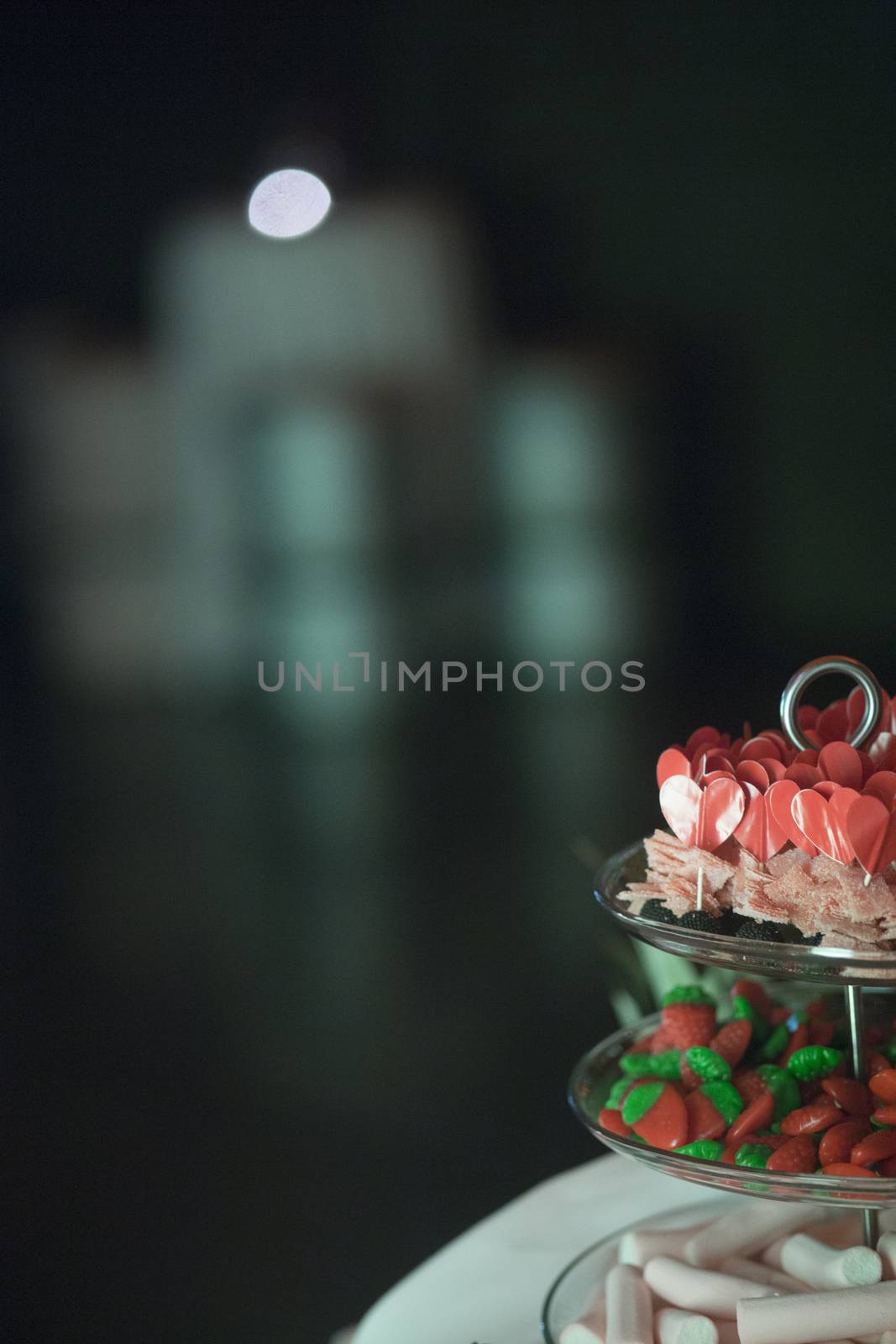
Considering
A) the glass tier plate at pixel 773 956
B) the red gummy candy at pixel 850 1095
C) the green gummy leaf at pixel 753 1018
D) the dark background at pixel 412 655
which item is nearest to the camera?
the glass tier plate at pixel 773 956

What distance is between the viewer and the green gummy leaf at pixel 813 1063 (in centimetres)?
78

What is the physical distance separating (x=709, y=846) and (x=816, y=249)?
1211mm

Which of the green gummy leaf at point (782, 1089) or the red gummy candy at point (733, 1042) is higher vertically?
the red gummy candy at point (733, 1042)

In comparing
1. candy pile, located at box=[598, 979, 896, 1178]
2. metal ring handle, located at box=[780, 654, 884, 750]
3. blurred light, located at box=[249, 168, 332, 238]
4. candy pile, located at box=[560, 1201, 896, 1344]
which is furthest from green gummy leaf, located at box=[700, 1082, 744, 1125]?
blurred light, located at box=[249, 168, 332, 238]

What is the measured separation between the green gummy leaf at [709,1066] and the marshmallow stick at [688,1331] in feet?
0.46

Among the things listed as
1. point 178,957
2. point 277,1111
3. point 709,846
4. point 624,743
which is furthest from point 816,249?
point 277,1111

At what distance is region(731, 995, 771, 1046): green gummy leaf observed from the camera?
2.78ft

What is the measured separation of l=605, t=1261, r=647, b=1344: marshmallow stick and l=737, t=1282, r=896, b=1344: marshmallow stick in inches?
2.4

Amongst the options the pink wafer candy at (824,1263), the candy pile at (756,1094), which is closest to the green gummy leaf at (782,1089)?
the candy pile at (756,1094)

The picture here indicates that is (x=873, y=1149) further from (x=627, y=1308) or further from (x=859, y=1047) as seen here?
(x=627, y=1308)

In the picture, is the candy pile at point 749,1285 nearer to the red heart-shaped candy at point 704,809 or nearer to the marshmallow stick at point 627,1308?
the marshmallow stick at point 627,1308

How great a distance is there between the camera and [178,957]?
5.90 feet

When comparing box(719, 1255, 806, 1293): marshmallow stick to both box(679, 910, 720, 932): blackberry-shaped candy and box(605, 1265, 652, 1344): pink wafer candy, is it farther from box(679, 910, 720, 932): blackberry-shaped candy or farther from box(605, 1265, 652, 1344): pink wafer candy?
box(679, 910, 720, 932): blackberry-shaped candy

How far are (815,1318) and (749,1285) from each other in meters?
0.06
